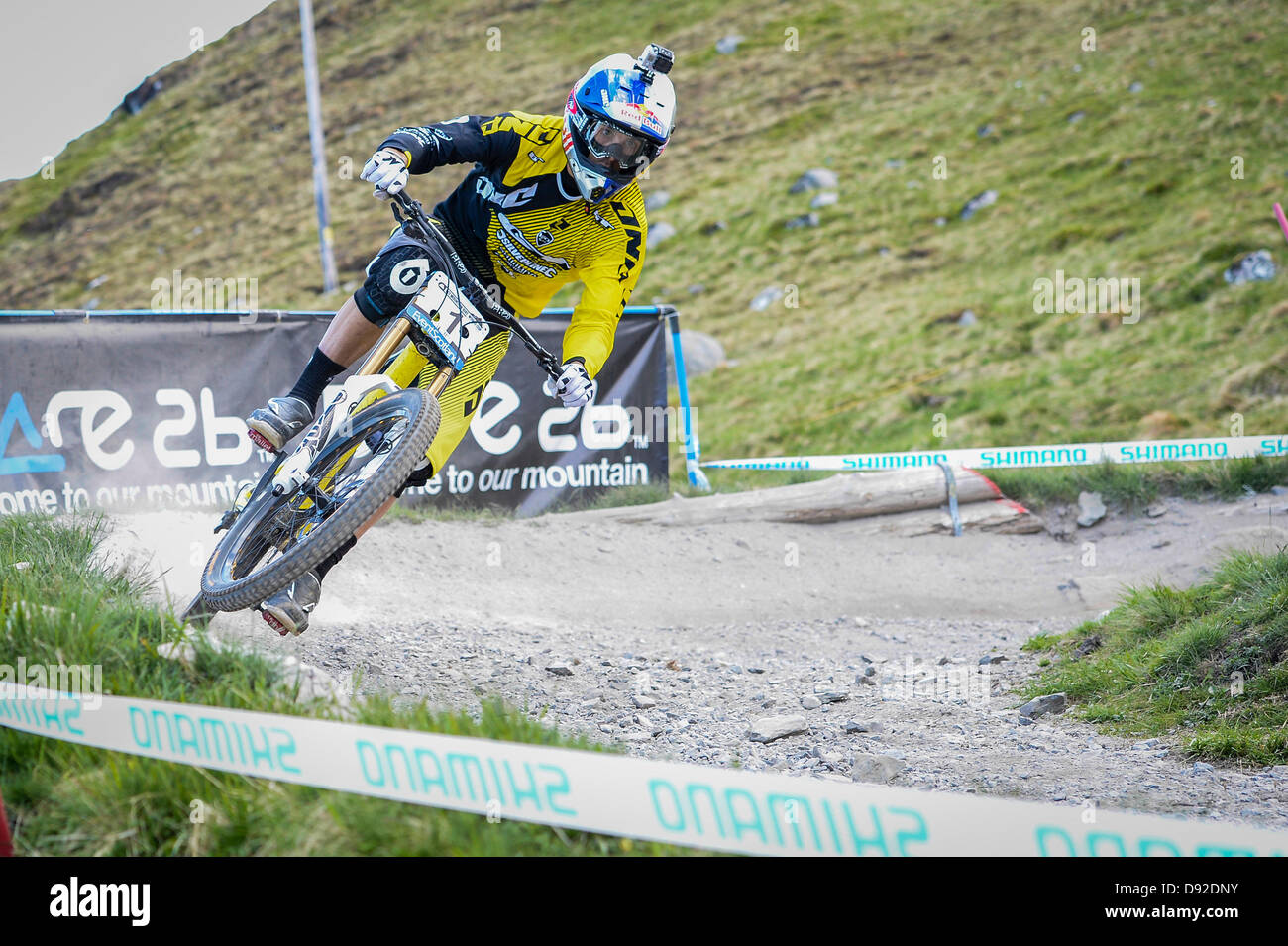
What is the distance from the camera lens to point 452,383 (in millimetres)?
5027

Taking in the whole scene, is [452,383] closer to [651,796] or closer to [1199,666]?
[651,796]

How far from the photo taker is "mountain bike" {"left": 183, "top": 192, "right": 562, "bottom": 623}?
404cm

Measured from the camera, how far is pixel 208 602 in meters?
4.24

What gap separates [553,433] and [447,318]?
473 centimetres

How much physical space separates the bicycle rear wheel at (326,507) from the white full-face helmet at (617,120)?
145cm

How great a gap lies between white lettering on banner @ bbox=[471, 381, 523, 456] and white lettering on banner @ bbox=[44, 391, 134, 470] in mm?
2898

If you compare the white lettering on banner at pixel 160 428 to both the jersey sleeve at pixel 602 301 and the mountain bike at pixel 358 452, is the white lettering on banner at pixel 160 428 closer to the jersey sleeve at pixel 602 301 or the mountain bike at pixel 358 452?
the mountain bike at pixel 358 452

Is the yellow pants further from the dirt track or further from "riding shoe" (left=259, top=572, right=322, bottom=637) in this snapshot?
the dirt track

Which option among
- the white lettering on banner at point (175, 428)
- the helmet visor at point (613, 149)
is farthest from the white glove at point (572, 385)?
the white lettering on banner at point (175, 428)

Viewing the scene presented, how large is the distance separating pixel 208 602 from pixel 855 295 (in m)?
24.4

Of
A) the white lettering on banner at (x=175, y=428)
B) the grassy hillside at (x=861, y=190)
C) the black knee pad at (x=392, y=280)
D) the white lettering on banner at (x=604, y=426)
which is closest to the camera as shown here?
the black knee pad at (x=392, y=280)

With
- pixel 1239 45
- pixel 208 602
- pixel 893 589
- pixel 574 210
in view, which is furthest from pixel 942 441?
pixel 1239 45

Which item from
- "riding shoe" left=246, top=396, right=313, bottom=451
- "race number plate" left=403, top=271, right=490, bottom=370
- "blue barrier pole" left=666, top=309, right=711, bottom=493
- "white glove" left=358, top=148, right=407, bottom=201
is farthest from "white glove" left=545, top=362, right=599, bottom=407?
"blue barrier pole" left=666, top=309, right=711, bottom=493

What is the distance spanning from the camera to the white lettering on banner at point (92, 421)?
7.52 metres
